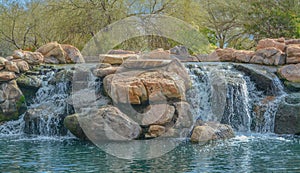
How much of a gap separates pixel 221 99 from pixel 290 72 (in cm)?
318

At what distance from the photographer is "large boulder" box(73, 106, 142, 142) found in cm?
1275

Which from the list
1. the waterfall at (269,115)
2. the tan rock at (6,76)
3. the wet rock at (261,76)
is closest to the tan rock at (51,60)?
the tan rock at (6,76)

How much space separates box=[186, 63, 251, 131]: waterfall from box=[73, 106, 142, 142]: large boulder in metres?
2.97

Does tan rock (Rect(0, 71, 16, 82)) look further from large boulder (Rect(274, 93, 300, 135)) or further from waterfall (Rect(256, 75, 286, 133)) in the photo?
large boulder (Rect(274, 93, 300, 135))

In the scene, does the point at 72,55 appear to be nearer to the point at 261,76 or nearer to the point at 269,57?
the point at 261,76

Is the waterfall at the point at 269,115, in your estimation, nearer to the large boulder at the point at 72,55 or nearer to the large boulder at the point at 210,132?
the large boulder at the point at 210,132

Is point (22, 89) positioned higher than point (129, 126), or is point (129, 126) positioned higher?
point (22, 89)

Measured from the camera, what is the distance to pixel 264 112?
49.9 ft

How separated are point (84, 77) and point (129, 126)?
4.04m

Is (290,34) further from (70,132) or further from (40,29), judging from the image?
(70,132)

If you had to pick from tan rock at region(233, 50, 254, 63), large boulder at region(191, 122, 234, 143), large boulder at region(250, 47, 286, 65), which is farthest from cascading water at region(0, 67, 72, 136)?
large boulder at region(250, 47, 286, 65)

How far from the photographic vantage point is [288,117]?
564 inches

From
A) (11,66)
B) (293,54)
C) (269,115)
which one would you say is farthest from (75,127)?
(293,54)

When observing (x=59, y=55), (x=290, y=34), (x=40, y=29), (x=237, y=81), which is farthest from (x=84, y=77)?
(x=290, y=34)
